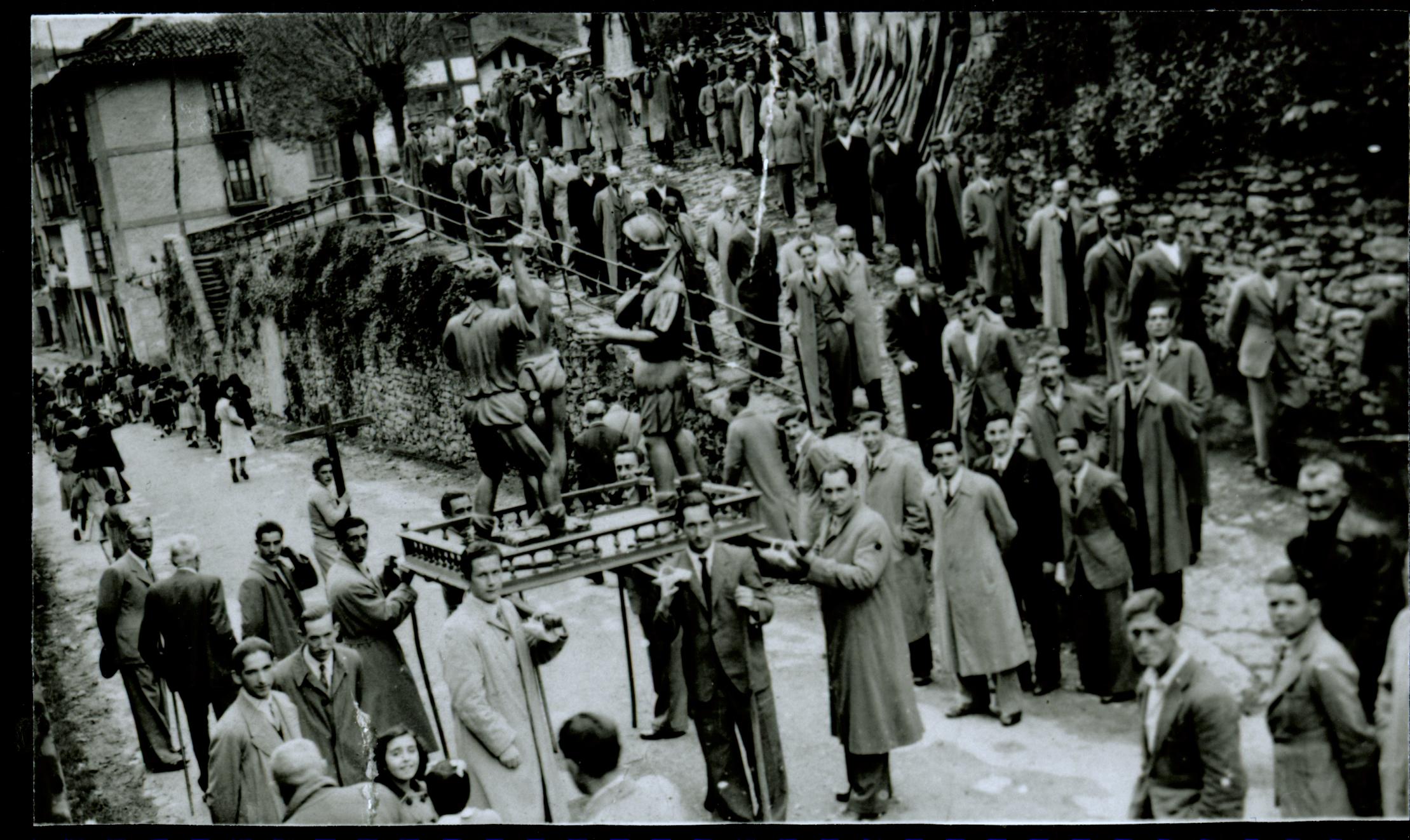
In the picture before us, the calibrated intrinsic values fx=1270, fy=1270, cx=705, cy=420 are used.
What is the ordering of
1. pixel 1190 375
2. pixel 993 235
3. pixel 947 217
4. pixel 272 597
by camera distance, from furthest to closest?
1. pixel 947 217
2. pixel 993 235
3. pixel 272 597
4. pixel 1190 375

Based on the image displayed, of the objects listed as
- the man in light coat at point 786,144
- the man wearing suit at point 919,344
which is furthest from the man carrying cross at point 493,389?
the man in light coat at point 786,144

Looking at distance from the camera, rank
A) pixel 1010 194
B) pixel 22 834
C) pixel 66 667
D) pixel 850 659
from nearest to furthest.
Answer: pixel 850 659
pixel 22 834
pixel 66 667
pixel 1010 194

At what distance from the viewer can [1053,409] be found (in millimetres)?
6328

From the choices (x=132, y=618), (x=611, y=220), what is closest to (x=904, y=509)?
(x=132, y=618)

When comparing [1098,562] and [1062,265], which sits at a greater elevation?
[1062,265]

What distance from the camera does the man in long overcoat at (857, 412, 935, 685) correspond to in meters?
5.91

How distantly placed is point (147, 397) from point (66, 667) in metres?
2.70

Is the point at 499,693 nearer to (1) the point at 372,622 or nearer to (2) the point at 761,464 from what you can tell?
(1) the point at 372,622

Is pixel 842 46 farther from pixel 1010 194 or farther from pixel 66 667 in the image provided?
pixel 66 667

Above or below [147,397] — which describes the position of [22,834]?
below

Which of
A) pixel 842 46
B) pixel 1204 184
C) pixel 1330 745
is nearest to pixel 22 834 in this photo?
pixel 1330 745

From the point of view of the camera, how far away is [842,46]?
43.7 feet

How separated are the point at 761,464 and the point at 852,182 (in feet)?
12.6

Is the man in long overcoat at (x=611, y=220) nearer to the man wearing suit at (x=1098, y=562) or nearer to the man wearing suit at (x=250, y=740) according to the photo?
the man wearing suit at (x=1098, y=562)
